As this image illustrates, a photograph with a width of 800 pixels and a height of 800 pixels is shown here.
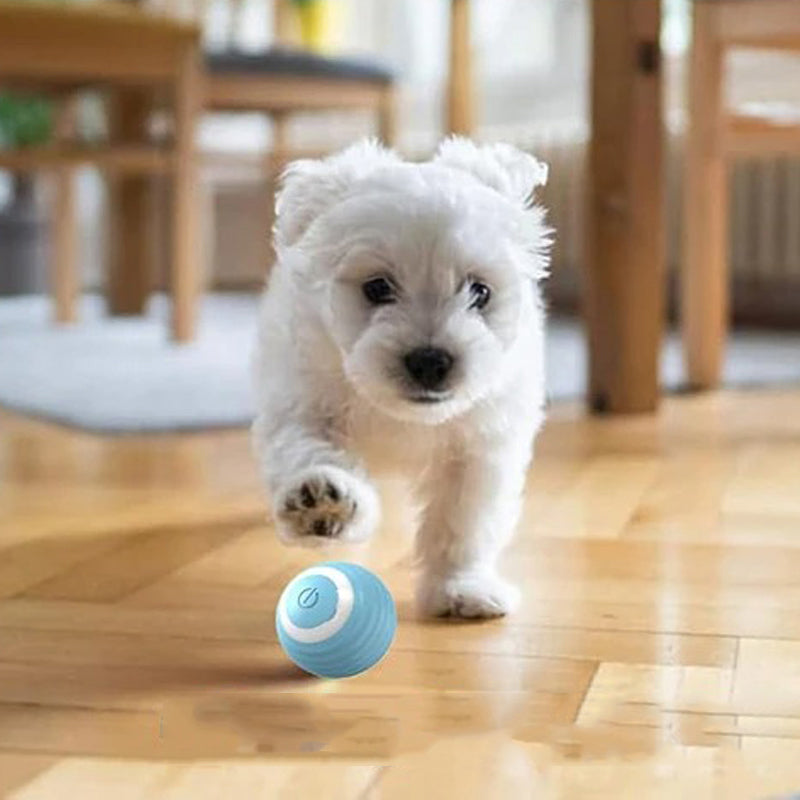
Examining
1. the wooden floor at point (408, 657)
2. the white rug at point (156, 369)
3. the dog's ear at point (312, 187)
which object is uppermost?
the dog's ear at point (312, 187)

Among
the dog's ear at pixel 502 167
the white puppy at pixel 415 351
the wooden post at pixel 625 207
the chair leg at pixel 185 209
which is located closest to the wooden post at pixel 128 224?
the chair leg at pixel 185 209

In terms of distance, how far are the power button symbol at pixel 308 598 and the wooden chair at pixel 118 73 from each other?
206 cm

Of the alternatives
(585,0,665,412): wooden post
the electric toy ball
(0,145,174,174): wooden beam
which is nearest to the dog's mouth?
the electric toy ball

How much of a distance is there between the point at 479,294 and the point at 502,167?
0.49ft

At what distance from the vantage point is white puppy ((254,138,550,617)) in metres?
1.11

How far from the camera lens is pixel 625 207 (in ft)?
7.73

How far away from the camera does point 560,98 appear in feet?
15.4

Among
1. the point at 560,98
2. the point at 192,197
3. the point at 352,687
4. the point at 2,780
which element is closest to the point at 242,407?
the point at 192,197

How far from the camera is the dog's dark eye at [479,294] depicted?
114 centimetres

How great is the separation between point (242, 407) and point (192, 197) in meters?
0.91

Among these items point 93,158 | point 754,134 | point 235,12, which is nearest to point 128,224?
point 235,12

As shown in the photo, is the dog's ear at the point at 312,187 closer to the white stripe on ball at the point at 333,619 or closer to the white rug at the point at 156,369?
the white stripe on ball at the point at 333,619

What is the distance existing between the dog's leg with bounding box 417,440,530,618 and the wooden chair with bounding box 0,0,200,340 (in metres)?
1.88

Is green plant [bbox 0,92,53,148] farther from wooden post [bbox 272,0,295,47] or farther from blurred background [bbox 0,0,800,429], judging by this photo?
wooden post [bbox 272,0,295,47]
